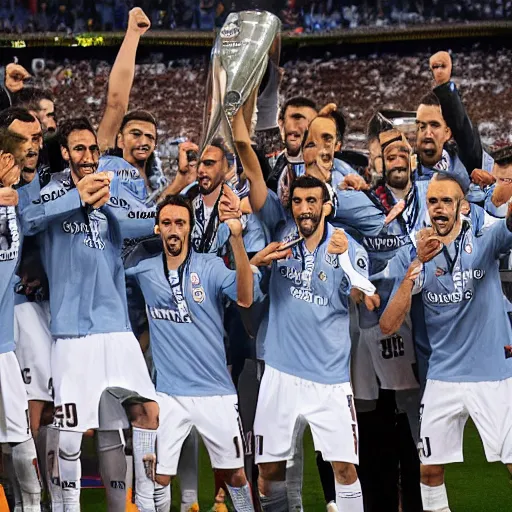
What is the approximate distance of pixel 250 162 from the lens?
566cm

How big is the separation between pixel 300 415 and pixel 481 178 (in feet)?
4.16

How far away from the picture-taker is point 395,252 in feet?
18.7

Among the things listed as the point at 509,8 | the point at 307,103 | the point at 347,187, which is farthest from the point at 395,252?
the point at 509,8

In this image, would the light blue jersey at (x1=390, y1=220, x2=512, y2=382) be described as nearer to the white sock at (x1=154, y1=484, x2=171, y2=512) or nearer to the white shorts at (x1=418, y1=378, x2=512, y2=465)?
the white shorts at (x1=418, y1=378, x2=512, y2=465)

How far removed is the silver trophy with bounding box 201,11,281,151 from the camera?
568cm

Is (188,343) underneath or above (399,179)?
underneath

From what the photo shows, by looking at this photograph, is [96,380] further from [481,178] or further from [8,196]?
[481,178]

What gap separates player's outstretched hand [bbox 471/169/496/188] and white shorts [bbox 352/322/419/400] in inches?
26.7

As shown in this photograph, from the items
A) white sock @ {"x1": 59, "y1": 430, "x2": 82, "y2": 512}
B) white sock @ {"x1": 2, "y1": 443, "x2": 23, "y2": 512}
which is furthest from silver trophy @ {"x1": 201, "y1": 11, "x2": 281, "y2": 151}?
white sock @ {"x1": 2, "y1": 443, "x2": 23, "y2": 512}

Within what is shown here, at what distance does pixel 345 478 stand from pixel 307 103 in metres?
1.59

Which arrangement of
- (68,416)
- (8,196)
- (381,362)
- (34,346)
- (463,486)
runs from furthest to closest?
1. (463,486)
2. (381,362)
3. (34,346)
4. (68,416)
5. (8,196)

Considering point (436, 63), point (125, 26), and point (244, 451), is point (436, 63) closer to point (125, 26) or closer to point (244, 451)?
point (125, 26)

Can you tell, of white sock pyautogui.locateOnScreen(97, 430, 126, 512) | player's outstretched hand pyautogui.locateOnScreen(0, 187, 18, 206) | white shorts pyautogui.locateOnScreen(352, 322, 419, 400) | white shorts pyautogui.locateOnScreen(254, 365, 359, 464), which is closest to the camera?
player's outstretched hand pyautogui.locateOnScreen(0, 187, 18, 206)

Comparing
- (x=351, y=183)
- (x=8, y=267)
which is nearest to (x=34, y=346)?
(x=8, y=267)
